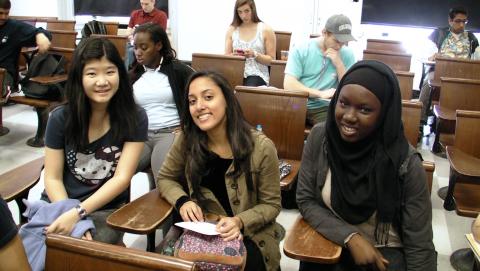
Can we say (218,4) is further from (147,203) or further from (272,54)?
(147,203)

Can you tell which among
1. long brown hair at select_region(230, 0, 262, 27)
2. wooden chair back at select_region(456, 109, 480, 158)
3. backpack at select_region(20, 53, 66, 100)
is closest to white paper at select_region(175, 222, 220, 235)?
wooden chair back at select_region(456, 109, 480, 158)

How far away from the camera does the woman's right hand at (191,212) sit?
154 cm

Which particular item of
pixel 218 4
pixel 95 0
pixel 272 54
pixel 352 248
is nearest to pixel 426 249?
pixel 352 248

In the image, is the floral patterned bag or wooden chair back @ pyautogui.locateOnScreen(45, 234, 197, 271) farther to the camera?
the floral patterned bag

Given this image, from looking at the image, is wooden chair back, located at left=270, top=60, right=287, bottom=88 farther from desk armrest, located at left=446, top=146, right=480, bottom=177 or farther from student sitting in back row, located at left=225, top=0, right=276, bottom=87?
desk armrest, located at left=446, top=146, right=480, bottom=177

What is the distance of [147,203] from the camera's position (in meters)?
1.64

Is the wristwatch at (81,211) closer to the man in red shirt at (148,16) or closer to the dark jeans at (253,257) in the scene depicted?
the dark jeans at (253,257)

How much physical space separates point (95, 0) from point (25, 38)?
10.6ft

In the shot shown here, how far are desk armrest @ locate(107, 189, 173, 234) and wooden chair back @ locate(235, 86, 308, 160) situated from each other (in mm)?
877

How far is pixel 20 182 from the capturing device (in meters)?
1.71

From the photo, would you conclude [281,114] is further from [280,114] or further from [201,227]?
[201,227]

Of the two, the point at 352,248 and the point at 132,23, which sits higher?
the point at 132,23

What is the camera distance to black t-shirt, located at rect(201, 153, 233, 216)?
1.64 meters

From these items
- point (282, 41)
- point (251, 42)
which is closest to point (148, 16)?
point (282, 41)
